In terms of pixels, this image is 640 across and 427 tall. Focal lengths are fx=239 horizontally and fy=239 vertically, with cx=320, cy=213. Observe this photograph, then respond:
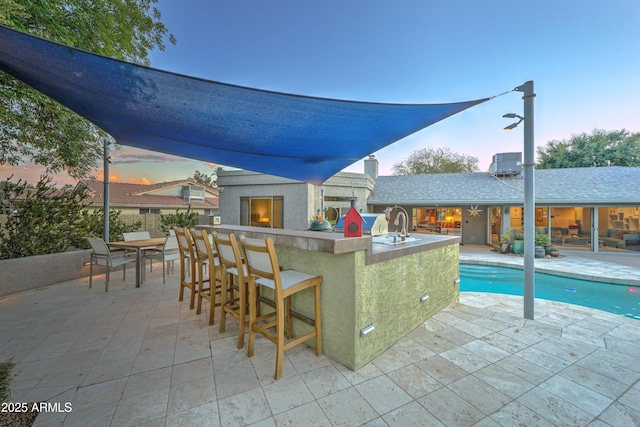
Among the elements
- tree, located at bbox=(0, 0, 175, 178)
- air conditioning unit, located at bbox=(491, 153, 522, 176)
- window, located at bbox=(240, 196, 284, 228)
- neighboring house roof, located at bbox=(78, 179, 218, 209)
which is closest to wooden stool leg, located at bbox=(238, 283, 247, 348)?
tree, located at bbox=(0, 0, 175, 178)

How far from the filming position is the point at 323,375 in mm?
1906

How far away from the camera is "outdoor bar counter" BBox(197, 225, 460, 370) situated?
1.94m

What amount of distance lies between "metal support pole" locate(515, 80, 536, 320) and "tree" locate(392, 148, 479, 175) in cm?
2139

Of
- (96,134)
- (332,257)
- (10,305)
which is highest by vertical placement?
(96,134)

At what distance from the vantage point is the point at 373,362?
2084mm

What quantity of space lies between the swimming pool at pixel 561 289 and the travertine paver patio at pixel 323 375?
292cm

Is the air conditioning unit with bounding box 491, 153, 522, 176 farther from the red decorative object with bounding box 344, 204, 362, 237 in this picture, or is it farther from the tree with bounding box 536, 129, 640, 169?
the red decorative object with bounding box 344, 204, 362, 237

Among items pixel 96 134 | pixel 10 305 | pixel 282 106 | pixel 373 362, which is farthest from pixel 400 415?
pixel 96 134

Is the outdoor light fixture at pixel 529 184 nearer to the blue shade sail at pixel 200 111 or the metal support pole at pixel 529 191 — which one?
the metal support pole at pixel 529 191

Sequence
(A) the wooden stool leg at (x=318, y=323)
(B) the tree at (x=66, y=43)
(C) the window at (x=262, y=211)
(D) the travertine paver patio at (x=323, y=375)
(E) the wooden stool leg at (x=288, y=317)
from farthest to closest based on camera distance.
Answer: (C) the window at (x=262, y=211) → (B) the tree at (x=66, y=43) → (E) the wooden stool leg at (x=288, y=317) → (A) the wooden stool leg at (x=318, y=323) → (D) the travertine paver patio at (x=323, y=375)

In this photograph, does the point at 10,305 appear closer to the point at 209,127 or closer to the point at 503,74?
the point at 209,127

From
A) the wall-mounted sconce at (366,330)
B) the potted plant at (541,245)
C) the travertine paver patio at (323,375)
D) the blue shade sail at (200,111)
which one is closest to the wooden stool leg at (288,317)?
the travertine paver patio at (323,375)

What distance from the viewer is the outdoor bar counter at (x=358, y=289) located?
1943mm

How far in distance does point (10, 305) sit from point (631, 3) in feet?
42.3
